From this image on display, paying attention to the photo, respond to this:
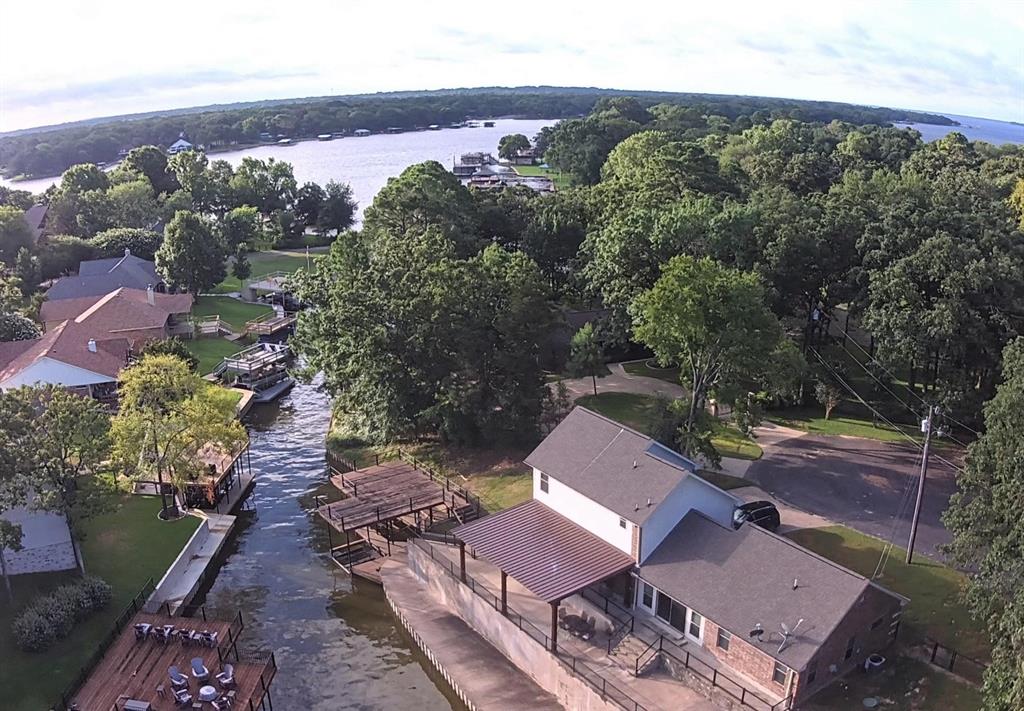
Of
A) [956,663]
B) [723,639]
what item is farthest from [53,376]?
[956,663]

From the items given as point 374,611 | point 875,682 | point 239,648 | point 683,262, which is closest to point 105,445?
point 239,648

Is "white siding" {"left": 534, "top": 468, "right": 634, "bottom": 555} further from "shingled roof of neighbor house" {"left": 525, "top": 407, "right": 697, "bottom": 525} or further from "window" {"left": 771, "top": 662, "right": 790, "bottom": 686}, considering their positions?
"window" {"left": 771, "top": 662, "right": 790, "bottom": 686}

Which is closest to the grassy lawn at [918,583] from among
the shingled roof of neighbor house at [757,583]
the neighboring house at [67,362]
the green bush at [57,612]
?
the shingled roof of neighbor house at [757,583]

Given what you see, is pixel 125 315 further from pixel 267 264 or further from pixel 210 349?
pixel 267 264

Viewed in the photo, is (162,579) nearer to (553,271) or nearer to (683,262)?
(683,262)

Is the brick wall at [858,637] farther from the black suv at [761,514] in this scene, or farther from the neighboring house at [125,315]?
the neighboring house at [125,315]
